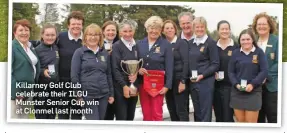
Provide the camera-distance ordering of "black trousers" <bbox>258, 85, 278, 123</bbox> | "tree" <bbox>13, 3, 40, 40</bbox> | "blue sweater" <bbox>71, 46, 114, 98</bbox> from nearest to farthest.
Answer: "blue sweater" <bbox>71, 46, 114, 98</bbox>
"tree" <bbox>13, 3, 40, 40</bbox>
"black trousers" <bbox>258, 85, 278, 123</bbox>

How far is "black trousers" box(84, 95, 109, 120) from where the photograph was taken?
4762 millimetres

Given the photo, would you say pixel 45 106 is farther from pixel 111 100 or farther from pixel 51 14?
pixel 51 14

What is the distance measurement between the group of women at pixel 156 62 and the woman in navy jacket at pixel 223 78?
1 centimetres

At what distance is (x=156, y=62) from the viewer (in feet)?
15.5

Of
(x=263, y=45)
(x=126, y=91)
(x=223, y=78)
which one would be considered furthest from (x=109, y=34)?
(x=263, y=45)

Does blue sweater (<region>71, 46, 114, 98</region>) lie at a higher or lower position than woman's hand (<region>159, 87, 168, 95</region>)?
higher

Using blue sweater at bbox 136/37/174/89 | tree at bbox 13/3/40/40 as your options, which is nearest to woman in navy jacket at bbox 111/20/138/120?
blue sweater at bbox 136/37/174/89

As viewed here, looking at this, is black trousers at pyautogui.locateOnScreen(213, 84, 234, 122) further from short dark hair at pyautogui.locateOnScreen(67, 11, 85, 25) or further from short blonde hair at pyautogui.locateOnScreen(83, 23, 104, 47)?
short dark hair at pyautogui.locateOnScreen(67, 11, 85, 25)

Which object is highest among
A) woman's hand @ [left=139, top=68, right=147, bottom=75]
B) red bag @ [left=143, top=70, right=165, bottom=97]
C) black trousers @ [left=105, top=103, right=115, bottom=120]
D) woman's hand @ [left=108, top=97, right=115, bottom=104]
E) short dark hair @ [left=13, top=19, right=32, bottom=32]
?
short dark hair @ [left=13, top=19, right=32, bottom=32]

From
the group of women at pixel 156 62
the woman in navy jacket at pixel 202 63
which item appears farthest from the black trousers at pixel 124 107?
the woman in navy jacket at pixel 202 63

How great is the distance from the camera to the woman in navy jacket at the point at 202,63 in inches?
187

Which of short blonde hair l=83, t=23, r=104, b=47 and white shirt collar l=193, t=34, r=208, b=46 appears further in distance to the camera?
white shirt collar l=193, t=34, r=208, b=46

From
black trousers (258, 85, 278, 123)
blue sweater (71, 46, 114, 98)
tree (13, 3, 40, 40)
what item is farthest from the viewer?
black trousers (258, 85, 278, 123)

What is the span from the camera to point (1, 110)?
486cm
